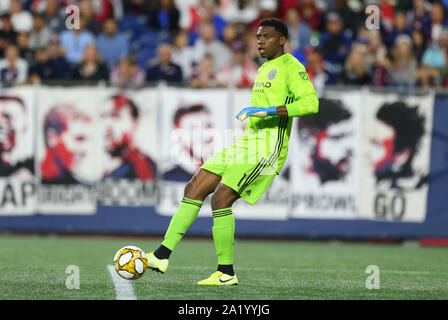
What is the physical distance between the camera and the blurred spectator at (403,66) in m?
14.2

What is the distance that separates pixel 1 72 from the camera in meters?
14.2

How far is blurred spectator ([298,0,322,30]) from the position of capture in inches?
648

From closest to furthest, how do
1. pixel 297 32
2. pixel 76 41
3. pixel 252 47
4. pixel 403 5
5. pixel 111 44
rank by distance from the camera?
pixel 252 47 < pixel 76 41 < pixel 111 44 < pixel 297 32 < pixel 403 5

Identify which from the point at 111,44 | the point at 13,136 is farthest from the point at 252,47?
the point at 13,136

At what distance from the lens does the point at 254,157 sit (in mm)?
7246

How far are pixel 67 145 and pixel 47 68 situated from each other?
5.47 feet

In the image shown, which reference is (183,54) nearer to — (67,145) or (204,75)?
(204,75)

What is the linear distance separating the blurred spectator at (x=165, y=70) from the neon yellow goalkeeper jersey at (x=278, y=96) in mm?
6441

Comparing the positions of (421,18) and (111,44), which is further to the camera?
(421,18)

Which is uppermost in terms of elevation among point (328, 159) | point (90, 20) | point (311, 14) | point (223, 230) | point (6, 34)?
point (311, 14)

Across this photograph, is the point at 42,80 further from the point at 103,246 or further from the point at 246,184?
the point at 246,184

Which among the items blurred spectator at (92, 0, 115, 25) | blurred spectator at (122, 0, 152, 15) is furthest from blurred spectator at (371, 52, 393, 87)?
blurred spectator at (92, 0, 115, 25)

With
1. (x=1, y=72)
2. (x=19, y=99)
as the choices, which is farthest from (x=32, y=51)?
(x=19, y=99)

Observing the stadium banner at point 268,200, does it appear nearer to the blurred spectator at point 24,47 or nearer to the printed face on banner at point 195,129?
the printed face on banner at point 195,129
